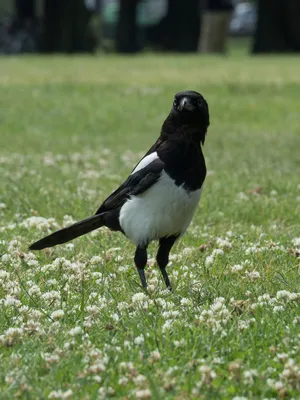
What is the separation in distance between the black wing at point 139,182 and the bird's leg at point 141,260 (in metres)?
0.30

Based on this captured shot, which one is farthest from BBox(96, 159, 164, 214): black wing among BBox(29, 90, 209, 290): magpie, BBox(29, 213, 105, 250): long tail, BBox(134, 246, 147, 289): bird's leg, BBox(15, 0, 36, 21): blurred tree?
BBox(15, 0, 36, 21): blurred tree

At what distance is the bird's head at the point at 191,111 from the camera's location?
534 cm

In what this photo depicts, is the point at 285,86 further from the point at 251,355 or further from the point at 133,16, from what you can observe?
the point at 133,16

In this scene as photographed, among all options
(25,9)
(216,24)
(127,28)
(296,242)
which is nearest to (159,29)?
(127,28)

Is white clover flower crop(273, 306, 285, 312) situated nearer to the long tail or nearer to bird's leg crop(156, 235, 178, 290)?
bird's leg crop(156, 235, 178, 290)

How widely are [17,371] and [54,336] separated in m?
0.49

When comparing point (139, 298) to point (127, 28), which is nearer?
point (139, 298)

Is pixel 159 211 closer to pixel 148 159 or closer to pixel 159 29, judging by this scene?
pixel 148 159

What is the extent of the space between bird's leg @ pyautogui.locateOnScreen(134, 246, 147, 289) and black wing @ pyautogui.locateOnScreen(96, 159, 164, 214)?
0.30 metres

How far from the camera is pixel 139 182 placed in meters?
5.41

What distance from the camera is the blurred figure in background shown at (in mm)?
A: 38469

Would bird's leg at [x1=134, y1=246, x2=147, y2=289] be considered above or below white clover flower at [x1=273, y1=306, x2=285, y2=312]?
below

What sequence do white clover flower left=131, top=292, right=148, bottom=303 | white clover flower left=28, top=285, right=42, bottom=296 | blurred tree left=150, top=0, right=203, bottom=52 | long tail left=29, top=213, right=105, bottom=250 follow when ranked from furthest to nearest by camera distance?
blurred tree left=150, top=0, right=203, bottom=52, long tail left=29, top=213, right=105, bottom=250, white clover flower left=28, top=285, right=42, bottom=296, white clover flower left=131, top=292, right=148, bottom=303

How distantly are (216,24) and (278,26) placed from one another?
9.75 feet
